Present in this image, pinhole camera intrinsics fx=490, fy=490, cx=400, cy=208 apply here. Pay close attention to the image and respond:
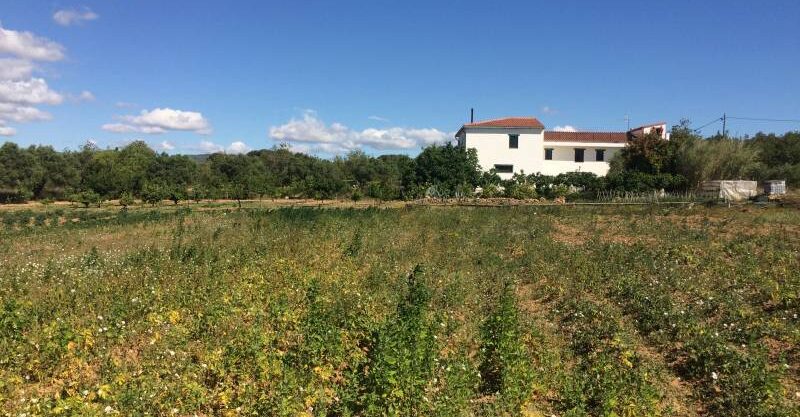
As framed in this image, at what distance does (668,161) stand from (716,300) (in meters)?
31.3

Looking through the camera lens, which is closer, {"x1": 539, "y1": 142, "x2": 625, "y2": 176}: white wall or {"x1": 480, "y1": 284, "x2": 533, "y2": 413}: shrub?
{"x1": 480, "y1": 284, "x2": 533, "y2": 413}: shrub

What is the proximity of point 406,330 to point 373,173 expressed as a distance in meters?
57.8

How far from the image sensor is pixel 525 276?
37.7ft

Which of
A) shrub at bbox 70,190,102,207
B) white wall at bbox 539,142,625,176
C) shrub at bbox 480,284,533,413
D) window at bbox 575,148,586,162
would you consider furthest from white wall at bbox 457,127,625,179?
shrub at bbox 480,284,533,413

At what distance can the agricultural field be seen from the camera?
5336 mm

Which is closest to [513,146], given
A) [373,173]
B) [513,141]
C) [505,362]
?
[513,141]

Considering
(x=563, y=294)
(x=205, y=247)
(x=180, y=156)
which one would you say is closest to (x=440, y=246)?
(x=563, y=294)

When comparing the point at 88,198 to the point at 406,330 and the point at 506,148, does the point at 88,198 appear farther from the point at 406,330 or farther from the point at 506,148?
the point at 406,330

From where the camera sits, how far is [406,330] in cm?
623

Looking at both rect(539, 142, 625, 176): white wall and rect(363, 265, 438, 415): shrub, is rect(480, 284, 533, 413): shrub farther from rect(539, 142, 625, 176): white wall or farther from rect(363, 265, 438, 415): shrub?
rect(539, 142, 625, 176): white wall

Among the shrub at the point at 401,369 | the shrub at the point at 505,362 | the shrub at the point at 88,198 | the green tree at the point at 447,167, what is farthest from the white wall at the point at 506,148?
the shrub at the point at 401,369

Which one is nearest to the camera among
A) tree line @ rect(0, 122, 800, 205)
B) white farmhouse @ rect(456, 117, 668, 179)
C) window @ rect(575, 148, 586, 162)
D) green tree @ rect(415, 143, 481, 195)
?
tree line @ rect(0, 122, 800, 205)

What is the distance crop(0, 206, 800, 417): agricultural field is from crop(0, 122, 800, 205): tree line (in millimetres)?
21665

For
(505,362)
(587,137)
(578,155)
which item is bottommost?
(505,362)
